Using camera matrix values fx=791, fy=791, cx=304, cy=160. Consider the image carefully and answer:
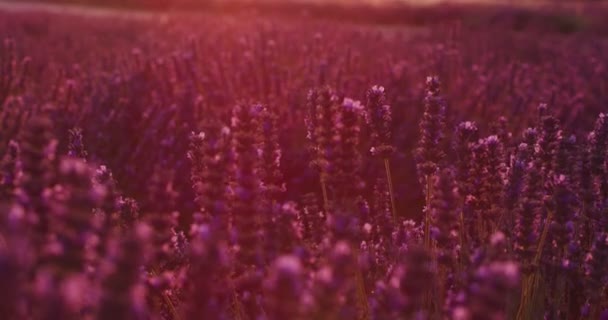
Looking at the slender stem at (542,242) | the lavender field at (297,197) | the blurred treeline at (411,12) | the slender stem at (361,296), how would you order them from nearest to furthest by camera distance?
the lavender field at (297,197), the slender stem at (361,296), the slender stem at (542,242), the blurred treeline at (411,12)

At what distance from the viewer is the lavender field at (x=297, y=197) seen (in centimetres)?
159

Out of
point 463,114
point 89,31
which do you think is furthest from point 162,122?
point 89,31

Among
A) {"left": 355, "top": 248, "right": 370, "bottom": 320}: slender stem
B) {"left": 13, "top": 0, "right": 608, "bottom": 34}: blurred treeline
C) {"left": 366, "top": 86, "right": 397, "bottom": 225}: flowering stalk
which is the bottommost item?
{"left": 13, "top": 0, "right": 608, "bottom": 34}: blurred treeline

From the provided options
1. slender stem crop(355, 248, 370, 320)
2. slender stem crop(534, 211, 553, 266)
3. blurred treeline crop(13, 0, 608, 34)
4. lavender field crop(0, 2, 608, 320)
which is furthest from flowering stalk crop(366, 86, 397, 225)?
Answer: blurred treeline crop(13, 0, 608, 34)

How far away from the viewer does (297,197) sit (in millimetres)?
4918

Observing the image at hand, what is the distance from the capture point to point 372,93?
298cm

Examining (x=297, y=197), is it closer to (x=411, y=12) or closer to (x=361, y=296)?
(x=361, y=296)

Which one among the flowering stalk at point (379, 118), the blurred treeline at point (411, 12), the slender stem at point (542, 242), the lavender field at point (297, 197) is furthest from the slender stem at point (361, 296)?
the blurred treeline at point (411, 12)

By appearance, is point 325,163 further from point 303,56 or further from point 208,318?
point 303,56

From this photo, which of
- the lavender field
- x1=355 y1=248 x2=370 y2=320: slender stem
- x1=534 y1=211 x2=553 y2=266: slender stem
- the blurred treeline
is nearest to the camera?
the lavender field

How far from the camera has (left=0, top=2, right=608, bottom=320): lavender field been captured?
62.6 inches

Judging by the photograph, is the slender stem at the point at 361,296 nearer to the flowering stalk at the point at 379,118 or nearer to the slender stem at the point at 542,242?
the flowering stalk at the point at 379,118

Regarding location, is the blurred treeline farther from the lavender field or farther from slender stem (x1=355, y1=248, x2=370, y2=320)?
slender stem (x1=355, y1=248, x2=370, y2=320)

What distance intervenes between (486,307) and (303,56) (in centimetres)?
618
